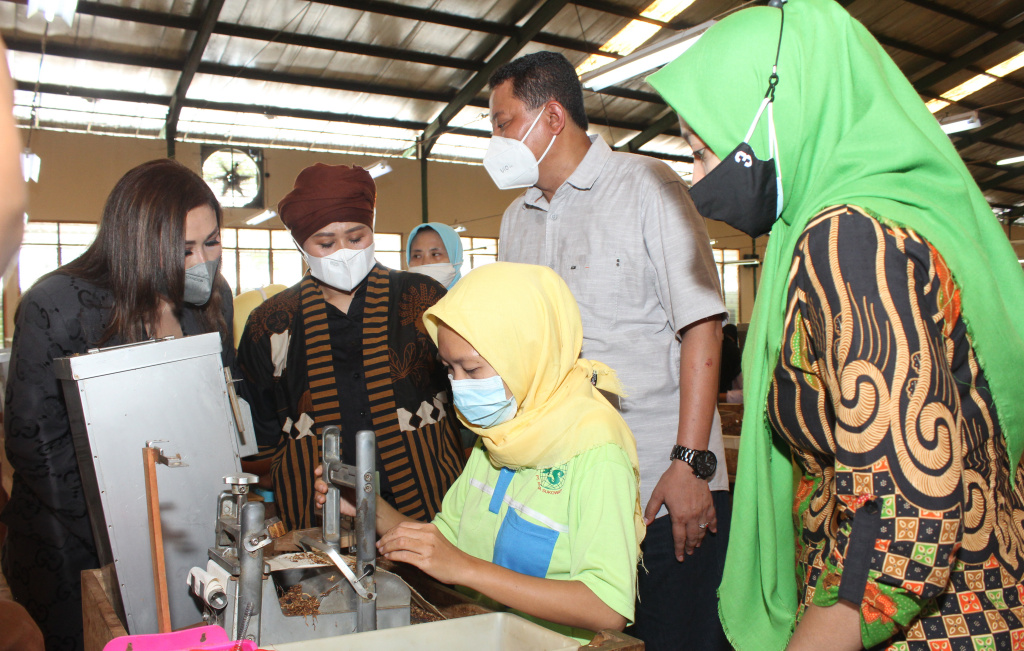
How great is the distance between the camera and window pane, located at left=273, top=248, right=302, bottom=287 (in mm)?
12617

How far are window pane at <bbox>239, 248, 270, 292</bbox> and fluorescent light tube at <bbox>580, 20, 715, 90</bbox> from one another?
26.7ft

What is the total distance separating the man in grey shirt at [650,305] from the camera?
1562 mm

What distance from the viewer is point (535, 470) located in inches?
52.5

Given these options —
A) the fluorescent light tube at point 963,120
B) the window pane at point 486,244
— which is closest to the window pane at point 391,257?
the window pane at point 486,244

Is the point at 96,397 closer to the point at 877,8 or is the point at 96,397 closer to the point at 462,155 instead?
the point at 877,8

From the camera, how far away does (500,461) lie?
1.37 meters

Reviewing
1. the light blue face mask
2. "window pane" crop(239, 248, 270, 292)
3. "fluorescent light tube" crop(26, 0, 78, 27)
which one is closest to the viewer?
the light blue face mask

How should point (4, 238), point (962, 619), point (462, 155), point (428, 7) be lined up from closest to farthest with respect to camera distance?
1. point (4, 238)
2. point (962, 619)
3. point (428, 7)
4. point (462, 155)

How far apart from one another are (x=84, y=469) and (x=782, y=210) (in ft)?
4.12

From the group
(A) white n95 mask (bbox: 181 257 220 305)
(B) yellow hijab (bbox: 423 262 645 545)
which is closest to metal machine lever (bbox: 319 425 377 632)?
(B) yellow hijab (bbox: 423 262 645 545)

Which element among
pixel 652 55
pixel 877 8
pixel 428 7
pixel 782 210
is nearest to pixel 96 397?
pixel 782 210

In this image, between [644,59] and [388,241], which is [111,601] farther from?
[388,241]

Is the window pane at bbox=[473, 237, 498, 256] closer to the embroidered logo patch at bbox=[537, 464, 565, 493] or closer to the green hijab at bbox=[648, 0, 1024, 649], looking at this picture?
the embroidered logo patch at bbox=[537, 464, 565, 493]

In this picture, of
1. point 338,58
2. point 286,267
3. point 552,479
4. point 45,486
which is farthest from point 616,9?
point 45,486
